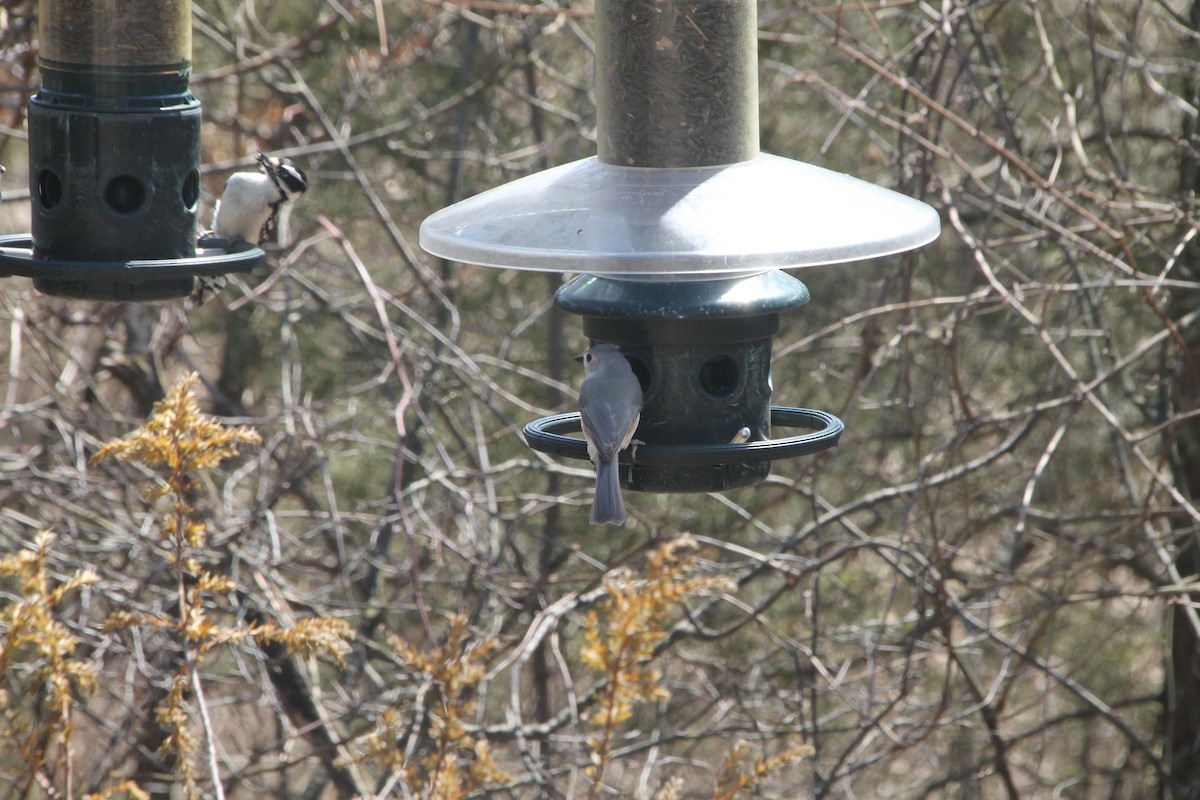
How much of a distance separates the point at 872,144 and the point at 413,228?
218cm

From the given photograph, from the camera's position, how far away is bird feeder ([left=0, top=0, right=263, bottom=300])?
128 inches

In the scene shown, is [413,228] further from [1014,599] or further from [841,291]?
[1014,599]

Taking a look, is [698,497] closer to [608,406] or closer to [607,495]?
[607,495]

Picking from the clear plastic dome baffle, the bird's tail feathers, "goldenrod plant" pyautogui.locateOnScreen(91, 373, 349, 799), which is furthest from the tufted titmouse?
"goldenrod plant" pyautogui.locateOnScreen(91, 373, 349, 799)

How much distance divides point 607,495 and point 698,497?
10.0 feet

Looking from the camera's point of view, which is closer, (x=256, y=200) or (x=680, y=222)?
(x=680, y=222)

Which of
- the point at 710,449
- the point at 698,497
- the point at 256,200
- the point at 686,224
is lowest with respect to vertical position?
the point at 698,497

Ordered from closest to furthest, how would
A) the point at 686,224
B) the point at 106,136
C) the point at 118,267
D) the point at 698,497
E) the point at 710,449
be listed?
the point at 686,224, the point at 710,449, the point at 118,267, the point at 106,136, the point at 698,497

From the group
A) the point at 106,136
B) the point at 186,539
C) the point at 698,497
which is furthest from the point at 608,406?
the point at 698,497

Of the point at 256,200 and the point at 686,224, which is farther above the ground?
the point at 686,224

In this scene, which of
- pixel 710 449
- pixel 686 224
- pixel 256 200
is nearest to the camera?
pixel 686 224

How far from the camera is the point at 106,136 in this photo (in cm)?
326

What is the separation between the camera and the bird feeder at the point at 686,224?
257 cm

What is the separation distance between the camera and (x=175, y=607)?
16.6 ft
